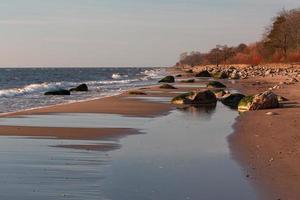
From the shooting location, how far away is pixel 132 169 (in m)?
9.59

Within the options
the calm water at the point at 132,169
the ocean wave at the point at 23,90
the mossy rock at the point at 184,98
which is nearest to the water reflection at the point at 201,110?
the mossy rock at the point at 184,98

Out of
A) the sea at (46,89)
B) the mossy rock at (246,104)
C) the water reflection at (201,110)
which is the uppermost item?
the mossy rock at (246,104)

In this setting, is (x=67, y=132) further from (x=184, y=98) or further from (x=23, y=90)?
(x=23, y=90)

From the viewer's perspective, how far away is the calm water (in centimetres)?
789

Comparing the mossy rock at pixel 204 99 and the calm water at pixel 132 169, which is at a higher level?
the calm water at pixel 132 169

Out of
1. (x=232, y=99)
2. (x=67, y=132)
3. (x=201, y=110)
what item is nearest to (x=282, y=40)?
(x=232, y=99)

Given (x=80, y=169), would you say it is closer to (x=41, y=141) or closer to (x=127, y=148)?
(x=127, y=148)

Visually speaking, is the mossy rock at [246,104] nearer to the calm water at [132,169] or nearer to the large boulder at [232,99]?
the large boulder at [232,99]

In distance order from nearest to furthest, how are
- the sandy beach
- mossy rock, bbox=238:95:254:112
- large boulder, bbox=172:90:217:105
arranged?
the sandy beach < mossy rock, bbox=238:95:254:112 < large boulder, bbox=172:90:217:105

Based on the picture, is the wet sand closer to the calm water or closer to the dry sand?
the calm water

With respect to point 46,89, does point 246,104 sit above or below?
above

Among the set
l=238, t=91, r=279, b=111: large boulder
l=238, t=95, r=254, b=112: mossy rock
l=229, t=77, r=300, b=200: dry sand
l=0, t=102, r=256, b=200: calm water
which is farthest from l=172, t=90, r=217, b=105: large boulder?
l=0, t=102, r=256, b=200: calm water

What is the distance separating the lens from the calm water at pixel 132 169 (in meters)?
7.89

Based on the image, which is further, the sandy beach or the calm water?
the sandy beach
